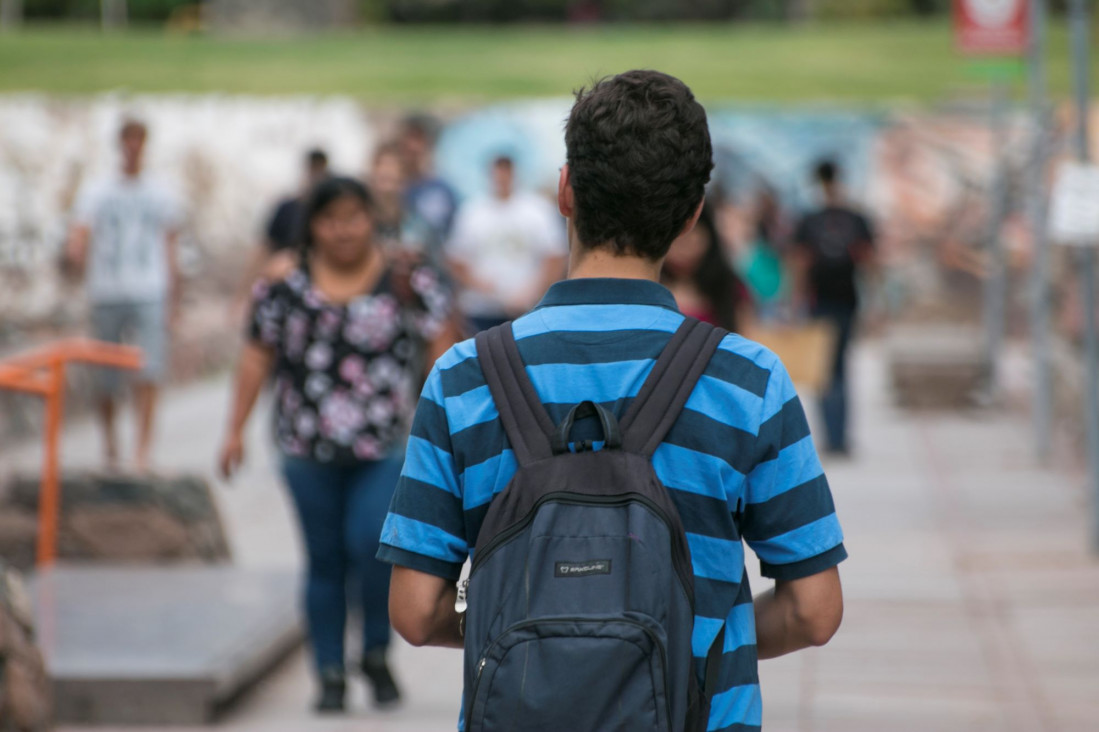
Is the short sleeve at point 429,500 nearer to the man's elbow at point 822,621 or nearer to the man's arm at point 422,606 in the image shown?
the man's arm at point 422,606

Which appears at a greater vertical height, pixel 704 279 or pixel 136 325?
pixel 704 279

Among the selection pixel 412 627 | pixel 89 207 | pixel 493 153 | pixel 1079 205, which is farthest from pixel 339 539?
pixel 493 153

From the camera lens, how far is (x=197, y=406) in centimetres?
1298

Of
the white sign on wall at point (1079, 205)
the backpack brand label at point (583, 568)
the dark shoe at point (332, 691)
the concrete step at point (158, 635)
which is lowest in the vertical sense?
the dark shoe at point (332, 691)

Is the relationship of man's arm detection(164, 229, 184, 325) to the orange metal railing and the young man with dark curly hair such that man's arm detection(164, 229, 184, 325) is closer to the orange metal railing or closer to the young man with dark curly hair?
the orange metal railing

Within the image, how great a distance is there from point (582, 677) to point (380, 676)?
134 inches

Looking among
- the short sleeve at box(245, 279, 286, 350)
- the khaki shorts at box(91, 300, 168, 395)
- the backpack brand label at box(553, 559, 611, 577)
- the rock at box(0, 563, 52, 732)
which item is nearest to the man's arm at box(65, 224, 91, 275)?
the khaki shorts at box(91, 300, 168, 395)

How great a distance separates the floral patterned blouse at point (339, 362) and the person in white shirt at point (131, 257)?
4052 millimetres

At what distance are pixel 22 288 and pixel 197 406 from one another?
4688 mm

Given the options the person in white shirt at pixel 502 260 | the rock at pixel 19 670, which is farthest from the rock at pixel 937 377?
the rock at pixel 19 670

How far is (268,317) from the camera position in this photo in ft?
16.7

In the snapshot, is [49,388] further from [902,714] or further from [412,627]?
[412,627]

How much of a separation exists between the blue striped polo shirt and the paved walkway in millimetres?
2913

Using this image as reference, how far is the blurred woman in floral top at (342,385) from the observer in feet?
16.4
